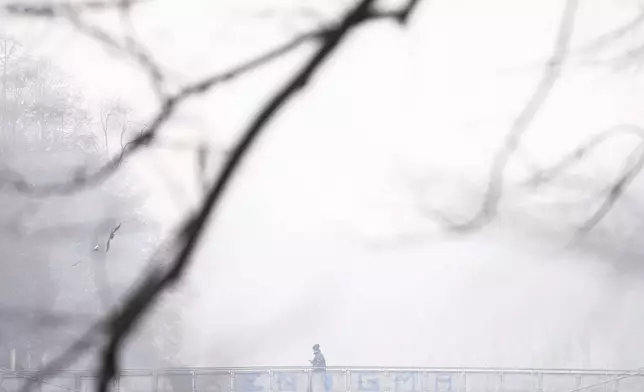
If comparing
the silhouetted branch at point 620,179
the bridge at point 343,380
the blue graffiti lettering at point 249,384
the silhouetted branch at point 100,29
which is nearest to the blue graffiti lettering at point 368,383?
the bridge at point 343,380

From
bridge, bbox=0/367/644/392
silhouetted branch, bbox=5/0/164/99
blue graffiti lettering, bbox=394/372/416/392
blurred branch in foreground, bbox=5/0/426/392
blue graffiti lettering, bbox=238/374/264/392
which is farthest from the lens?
blue graffiti lettering, bbox=394/372/416/392

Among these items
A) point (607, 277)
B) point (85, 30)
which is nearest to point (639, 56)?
point (607, 277)

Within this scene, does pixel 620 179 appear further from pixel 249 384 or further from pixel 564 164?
pixel 249 384

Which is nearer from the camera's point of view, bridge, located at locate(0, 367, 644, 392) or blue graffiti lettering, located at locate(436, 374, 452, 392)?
bridge, located at locate(0, 367, 644, 392)

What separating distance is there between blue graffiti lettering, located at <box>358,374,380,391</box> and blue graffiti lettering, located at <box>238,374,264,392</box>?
264mm

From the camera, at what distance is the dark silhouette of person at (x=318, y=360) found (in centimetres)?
152

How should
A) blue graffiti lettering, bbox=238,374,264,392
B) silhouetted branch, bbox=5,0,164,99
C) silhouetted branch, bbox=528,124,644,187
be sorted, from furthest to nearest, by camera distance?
blue graffiti lettering, bbox=238,374,264,392 < silhouetted branch, bbox=528,124,644,187 < silhouetted branch, bbox=5,0,164,99

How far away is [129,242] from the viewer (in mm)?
1355

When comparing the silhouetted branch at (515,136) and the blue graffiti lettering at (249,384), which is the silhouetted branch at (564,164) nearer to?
the silhouetted branch at (515,136)

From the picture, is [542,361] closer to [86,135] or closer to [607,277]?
[607,277]

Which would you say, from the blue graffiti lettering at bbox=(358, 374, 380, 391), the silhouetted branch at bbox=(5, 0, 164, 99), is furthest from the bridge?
the silhouetted branch at bbox=(5, 0, 164, 99)

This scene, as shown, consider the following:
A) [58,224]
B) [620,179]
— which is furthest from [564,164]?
[58,224]

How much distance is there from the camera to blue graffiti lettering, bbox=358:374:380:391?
1929 mm

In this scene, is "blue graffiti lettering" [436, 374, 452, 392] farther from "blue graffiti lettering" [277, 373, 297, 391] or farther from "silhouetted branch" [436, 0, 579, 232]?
"silhouetted branch" [436, 0, 579, 232]
